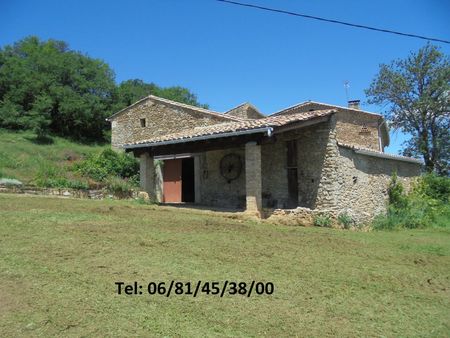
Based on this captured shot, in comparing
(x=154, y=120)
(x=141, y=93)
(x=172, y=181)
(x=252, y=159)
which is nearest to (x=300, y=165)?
(x=252, y=159)

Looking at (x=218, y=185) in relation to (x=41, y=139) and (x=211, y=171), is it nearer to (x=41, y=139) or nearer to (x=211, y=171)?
(x=211, y=171)

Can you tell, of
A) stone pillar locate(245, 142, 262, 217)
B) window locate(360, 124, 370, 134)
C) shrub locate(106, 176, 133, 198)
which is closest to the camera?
stone pillar locate(245, 142, 262, 217)

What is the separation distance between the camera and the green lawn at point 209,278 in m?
3.90

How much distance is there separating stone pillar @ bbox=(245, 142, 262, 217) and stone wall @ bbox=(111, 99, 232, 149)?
6.18m

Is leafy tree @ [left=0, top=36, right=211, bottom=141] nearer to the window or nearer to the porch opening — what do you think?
the porch opening

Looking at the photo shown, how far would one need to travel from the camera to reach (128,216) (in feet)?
31.1

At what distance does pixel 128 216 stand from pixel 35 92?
25.1m

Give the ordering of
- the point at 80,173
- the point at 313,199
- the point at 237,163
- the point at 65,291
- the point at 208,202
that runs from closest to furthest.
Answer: the point at 65,291, the point at 313,199, the point at 237,163, the point at 208,202, the point at 80,173

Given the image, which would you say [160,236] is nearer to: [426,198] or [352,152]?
[352,152]

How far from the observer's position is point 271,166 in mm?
13336

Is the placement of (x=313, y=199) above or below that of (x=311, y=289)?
above

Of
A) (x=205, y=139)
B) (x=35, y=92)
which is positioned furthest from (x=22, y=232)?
(x=35, y=92)

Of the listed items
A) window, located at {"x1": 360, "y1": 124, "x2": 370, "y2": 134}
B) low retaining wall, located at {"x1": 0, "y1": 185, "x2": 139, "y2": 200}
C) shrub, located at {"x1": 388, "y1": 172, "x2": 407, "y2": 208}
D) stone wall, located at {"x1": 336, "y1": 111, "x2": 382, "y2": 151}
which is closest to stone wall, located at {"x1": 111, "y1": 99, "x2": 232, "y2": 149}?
low retaining wall, located at {"x1": 0, "y1": 185, "x2": 139, "y2": 200}

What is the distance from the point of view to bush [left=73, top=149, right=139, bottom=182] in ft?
60.5
